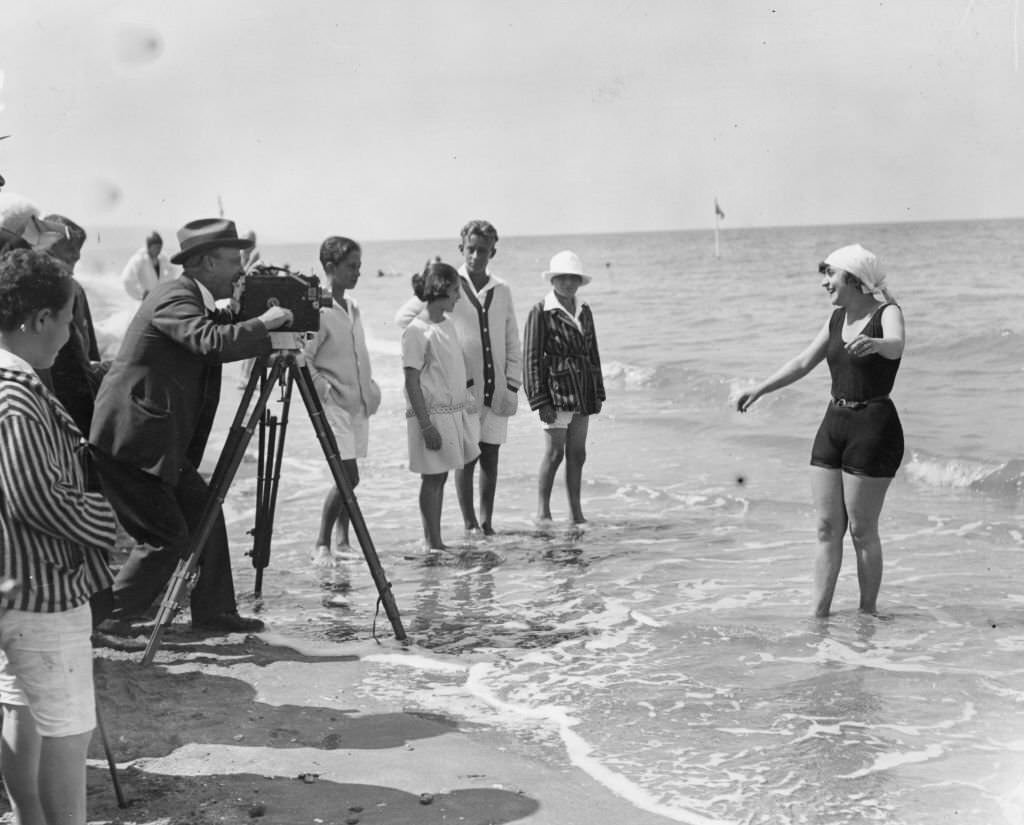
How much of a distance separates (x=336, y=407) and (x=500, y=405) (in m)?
1.31

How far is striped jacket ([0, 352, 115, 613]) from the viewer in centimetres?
286

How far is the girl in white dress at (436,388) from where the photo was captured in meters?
7.43

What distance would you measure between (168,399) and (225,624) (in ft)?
4.08

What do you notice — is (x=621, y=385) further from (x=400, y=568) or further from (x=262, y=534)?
(x=262, y=534)

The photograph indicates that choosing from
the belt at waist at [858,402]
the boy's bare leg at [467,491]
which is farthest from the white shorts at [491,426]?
the belt at waist at [858,402]

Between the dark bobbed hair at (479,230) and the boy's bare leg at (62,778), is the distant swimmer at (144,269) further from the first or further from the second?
the boy's bare leg at (62,778)

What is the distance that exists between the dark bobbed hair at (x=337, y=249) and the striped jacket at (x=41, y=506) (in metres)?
4.01

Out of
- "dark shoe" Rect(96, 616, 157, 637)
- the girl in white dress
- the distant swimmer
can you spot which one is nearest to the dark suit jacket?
"dark shoe" Rect(96, 616, 157, 637)

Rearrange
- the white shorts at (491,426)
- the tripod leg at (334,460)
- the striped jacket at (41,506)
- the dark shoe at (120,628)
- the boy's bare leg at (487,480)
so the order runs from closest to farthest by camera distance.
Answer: the striped jacket at (41,506), the tripod leg at (334,460), the dark shoe at (120,628), the white shorts at (491,426), the boy's bare leg at (487,480)

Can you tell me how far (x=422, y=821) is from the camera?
152 inches

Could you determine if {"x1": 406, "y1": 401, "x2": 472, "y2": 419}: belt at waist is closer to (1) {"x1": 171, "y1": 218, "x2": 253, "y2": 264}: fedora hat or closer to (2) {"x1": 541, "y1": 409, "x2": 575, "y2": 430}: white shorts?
(2) {"x1": 541, "y1": 409, "x2": 575, "y2": 430}: white shorts

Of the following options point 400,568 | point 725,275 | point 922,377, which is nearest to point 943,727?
point 400,568

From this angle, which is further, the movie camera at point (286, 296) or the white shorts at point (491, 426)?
the white shorts at point (491, 426)

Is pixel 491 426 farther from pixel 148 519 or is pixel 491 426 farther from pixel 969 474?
pixel 969 474
